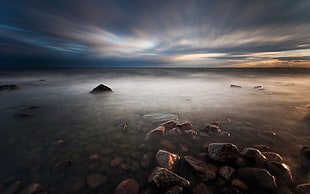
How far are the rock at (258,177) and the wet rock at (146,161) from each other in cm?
115

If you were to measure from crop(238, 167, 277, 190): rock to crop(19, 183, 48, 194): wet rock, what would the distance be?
229 cm

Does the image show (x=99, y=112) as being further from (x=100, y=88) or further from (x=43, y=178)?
(x=100, y=88)

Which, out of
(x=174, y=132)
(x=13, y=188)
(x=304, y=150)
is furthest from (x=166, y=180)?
(x=304, y=150)

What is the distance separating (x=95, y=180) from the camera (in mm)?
1622

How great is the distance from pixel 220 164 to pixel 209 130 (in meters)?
1.06

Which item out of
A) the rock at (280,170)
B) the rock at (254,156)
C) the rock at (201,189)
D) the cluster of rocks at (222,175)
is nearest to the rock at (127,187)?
the cluster of rocks at (222,175)

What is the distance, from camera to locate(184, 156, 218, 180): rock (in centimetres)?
163

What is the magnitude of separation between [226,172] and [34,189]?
2.23 meters

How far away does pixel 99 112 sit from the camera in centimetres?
419

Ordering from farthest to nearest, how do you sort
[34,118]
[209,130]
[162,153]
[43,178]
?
1. [34,118]
2. [209,130]
3. [162,153]
4. [43,178]

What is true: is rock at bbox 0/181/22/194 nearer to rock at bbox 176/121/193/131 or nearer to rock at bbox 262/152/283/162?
rock at bbox 176/121/193/131

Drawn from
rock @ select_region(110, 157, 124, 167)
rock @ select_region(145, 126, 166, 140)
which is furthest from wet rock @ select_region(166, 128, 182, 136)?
rock @ select_region(110, 157, 124, 167)

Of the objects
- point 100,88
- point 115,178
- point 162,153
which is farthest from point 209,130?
point 100,88

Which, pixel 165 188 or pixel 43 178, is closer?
pixel 165 188
